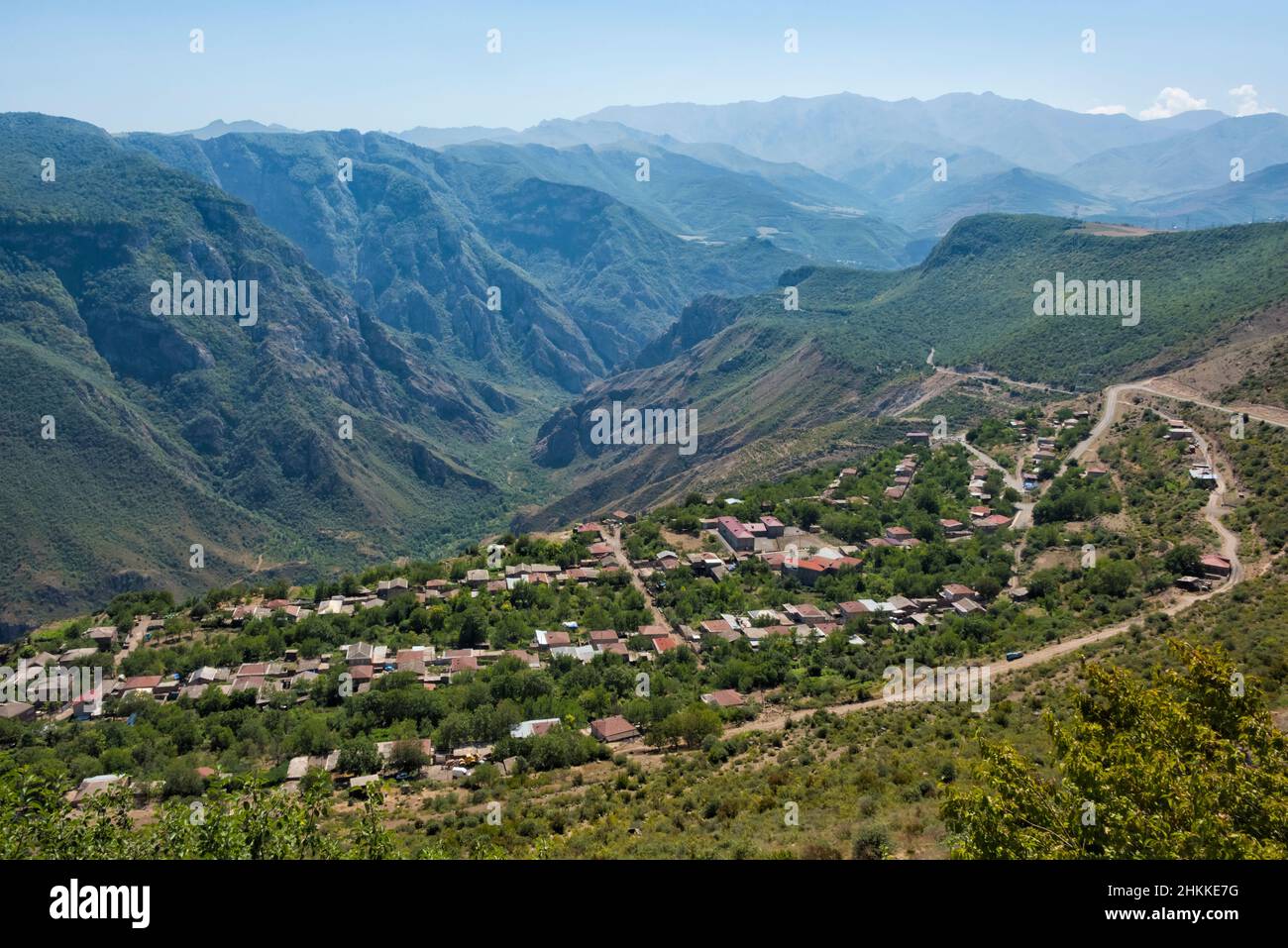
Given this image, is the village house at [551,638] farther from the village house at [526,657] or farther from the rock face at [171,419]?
the rock face at [171,419]

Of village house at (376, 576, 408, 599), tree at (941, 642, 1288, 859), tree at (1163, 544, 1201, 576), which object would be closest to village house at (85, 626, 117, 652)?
village house at (376, 576, 408, 599)

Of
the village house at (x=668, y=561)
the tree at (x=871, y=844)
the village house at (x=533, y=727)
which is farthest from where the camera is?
the village house at (x=668, y=561)

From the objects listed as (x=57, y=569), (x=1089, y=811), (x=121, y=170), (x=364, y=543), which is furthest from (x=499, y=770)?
(x=121, y=170)

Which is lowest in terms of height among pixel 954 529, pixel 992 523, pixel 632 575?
pixel 632 575

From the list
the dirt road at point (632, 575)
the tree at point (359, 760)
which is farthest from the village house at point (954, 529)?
the tree at point (359, 760)

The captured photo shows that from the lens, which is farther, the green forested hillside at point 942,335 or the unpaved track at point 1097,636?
the green forested hillside at point 942,335

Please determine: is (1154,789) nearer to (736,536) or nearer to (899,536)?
(899,536)

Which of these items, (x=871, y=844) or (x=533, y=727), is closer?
(x=871, y=844)

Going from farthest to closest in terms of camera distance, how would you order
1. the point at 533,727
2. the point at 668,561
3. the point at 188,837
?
the point at 668,561 < the point at 533,727 < the point at 188,837

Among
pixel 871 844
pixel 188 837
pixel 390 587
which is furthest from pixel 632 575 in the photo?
pixel 188 837
